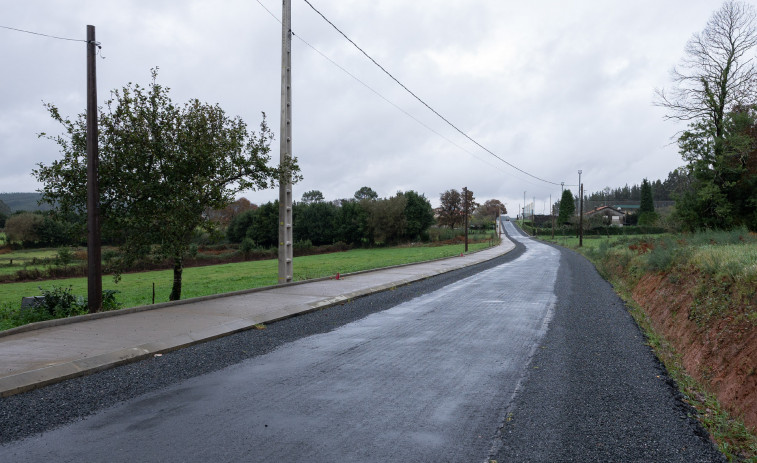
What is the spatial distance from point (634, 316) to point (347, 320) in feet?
20.5

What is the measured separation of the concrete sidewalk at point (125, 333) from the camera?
5.64m

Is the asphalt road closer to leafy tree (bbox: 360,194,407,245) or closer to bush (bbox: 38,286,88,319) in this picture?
bush (bbox: 38,286,88,319)

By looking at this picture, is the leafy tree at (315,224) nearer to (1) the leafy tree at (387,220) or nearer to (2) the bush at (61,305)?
(1) the leafy tree at (387,220)

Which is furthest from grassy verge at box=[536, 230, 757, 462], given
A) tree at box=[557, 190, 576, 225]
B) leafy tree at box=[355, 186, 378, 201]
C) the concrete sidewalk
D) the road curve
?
leafy tree at box=[355, 186, 378, 201]

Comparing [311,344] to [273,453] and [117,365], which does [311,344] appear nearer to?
[117,365]

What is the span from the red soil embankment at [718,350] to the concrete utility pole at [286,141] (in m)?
10.6

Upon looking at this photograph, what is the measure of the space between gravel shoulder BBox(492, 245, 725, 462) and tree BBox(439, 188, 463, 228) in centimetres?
10833

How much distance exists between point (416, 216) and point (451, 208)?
34288 mm

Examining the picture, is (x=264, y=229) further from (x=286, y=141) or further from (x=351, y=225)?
(x=286, y=141)

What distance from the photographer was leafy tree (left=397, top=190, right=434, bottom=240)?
83.2 meters

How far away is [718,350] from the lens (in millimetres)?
6062

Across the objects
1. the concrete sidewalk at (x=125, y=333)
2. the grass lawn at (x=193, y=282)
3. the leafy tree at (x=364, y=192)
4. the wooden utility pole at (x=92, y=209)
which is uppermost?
the leafy tree at (x=364, y=192)

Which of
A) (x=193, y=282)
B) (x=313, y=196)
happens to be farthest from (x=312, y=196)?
(x=193, y=282)

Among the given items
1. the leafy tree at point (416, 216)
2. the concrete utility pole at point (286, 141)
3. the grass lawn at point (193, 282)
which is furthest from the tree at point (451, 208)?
the concrete utility pole at point (286, 141)
